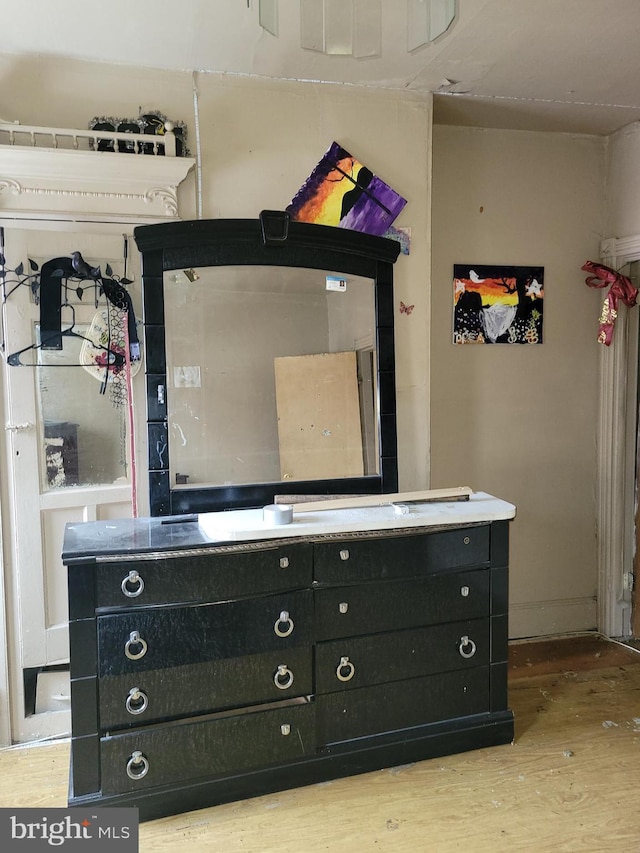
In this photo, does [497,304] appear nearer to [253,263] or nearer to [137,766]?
[253,263]

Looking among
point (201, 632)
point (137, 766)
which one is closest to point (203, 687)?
point (201, 632)

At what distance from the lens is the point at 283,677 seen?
75.9 inches

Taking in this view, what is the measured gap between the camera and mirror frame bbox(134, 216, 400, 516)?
6.87ft

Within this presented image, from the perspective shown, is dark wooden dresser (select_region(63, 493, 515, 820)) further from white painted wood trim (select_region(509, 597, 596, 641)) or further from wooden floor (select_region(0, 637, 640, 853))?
white painted wood trim (select_region(509, 597, 596, 641))

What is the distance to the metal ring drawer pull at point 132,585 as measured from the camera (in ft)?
5.81

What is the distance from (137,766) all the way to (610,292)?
2708 mm

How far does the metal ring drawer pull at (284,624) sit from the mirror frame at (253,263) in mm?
432

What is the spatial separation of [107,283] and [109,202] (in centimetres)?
27

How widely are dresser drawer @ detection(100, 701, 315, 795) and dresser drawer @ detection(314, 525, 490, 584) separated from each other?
43 cm

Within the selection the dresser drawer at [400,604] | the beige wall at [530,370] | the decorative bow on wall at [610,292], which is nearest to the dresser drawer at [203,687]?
the dresser drawer at [400,604]

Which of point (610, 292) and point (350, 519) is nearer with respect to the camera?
point (350, 519)

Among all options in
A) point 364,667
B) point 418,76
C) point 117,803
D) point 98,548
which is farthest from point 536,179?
point 117,803

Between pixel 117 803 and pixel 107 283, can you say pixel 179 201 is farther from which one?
pixel 117 803
